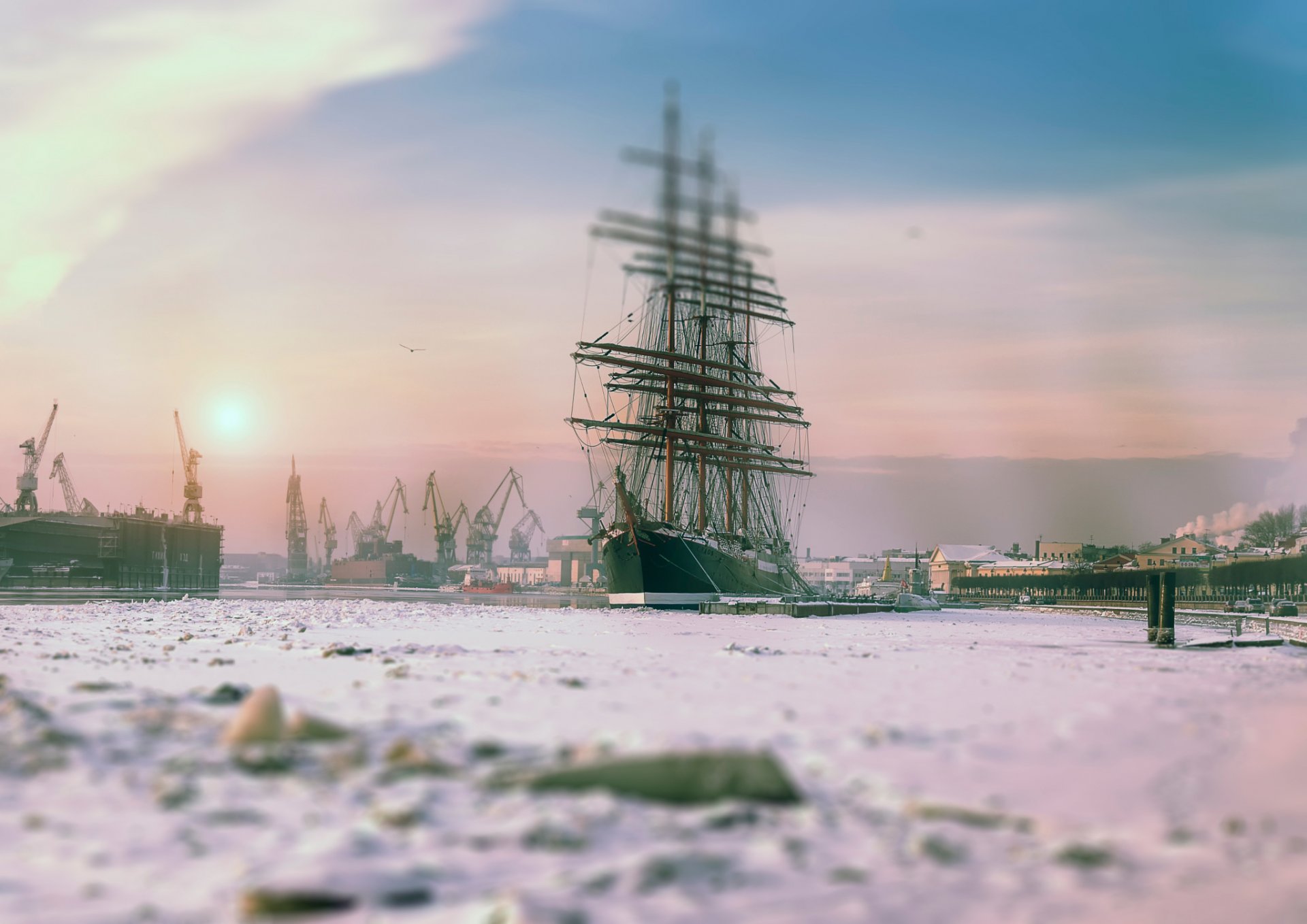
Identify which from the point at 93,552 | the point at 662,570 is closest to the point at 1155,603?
the point at 662,570

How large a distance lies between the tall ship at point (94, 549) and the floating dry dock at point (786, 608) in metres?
96.6

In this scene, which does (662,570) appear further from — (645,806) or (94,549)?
(94,549)

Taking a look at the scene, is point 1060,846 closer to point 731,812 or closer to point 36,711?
point 731,812

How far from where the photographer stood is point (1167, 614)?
89.3 feet

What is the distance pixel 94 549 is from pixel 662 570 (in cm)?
11234

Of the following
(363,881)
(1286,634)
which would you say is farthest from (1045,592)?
(363,881)

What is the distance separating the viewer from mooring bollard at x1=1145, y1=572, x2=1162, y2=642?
29.0 metres

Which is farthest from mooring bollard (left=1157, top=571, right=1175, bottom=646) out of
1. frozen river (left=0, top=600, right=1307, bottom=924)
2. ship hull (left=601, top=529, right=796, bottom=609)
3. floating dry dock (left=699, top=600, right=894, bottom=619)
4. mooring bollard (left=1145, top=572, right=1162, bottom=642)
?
ship hull (left=601, top=529, right=796, bottom=609)

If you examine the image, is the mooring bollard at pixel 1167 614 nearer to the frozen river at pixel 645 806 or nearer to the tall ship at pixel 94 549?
the frozen river at pixel 645 806

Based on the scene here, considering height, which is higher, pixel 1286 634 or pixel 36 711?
pixel 36 711

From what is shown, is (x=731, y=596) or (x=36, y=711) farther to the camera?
(x=731, y=596)

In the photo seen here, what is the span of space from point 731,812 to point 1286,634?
3548 centimetres

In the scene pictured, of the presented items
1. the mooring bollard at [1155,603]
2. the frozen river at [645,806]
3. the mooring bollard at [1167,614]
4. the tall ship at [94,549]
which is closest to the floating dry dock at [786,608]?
the mooring bollard at [1155,603]

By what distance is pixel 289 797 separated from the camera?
6.48m
